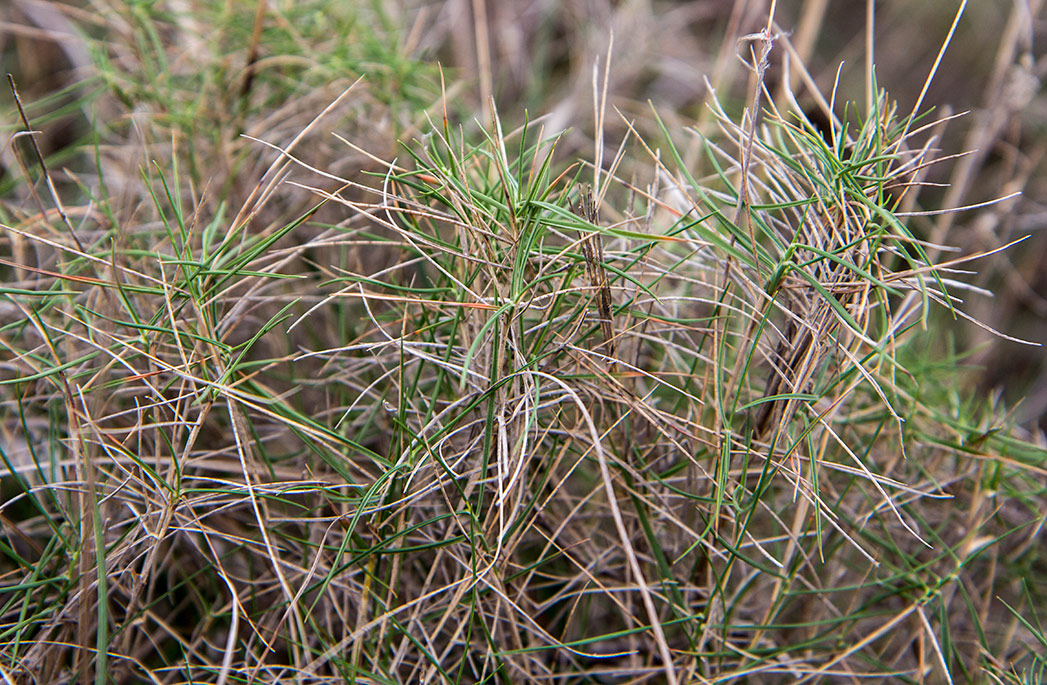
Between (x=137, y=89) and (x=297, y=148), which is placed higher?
(x=137, y=89)

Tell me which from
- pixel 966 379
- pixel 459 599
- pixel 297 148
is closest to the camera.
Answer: pixel 459 599

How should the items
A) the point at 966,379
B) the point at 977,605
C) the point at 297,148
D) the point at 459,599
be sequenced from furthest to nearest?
the point at 966,379 → the point at 297,148 → the point at 977,605 → the point at 459,599

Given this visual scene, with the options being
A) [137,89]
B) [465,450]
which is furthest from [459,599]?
[137,89]

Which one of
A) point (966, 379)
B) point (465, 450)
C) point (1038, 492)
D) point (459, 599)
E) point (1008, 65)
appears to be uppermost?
point (1008, 65)

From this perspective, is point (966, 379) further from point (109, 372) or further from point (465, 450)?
point (109, 372)

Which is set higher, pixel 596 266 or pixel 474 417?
pixel 596 266

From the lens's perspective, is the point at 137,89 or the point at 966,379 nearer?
the point at 137,89

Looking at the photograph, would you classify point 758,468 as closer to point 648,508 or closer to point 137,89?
point 648,508
